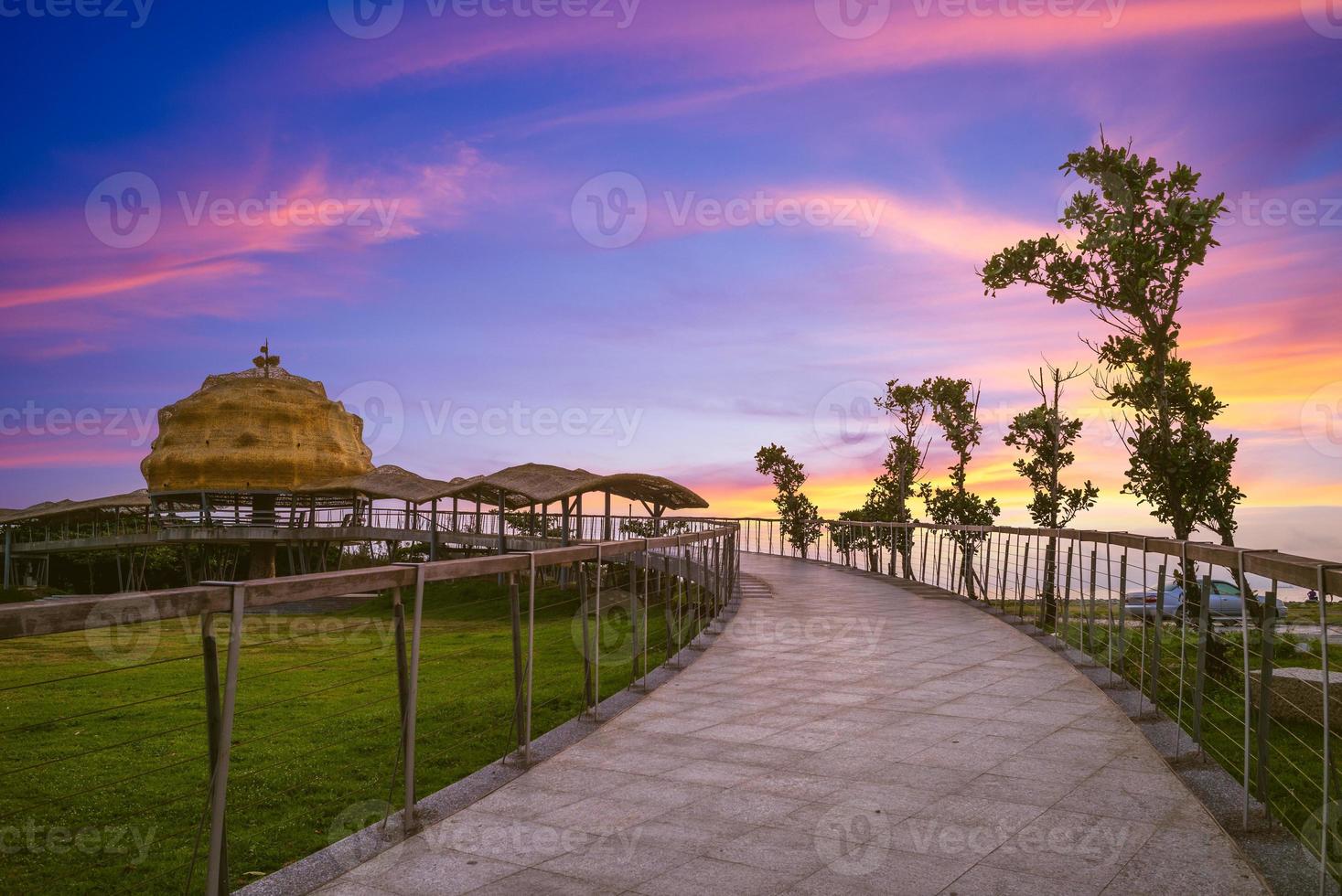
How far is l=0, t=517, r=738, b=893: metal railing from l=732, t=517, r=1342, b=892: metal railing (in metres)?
3.59

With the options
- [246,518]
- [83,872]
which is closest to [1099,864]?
[83,872]

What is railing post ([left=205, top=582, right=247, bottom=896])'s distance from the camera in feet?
10.3

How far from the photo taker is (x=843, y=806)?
174 inches

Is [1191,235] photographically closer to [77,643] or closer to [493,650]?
[493,650]

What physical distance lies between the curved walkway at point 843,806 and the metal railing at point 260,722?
1.86 ft

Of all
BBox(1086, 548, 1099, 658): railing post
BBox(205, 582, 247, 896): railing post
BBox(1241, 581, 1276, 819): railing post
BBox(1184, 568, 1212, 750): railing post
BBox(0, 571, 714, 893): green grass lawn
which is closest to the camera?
BBox(205, 582, 247, 896): railing post

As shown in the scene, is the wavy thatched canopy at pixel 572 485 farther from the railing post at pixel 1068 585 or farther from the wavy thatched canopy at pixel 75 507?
the wavy thatched canopy at pixel 75 507

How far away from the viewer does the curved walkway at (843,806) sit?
11.8ft

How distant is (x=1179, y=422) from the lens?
11.9 meters

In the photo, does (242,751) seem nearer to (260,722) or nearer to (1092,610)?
(260,722)

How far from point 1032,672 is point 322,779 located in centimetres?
610

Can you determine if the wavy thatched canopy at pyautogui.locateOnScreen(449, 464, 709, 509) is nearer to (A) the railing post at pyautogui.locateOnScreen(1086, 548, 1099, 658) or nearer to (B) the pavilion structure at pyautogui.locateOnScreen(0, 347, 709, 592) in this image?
(B) the pavilion structure at pyautogui.locateOnScreen(0, 347, 709, 592)

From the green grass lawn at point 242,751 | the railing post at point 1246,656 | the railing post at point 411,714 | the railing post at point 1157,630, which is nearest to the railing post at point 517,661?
the green grass lawn at point 242,751

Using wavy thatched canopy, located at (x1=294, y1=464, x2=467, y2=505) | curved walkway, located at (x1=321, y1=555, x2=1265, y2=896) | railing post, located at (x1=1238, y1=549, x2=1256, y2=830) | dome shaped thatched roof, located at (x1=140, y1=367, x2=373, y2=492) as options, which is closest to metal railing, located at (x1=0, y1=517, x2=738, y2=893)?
curved walkway, located at (x1=321, y1=555, x2=1265, y2=896)
